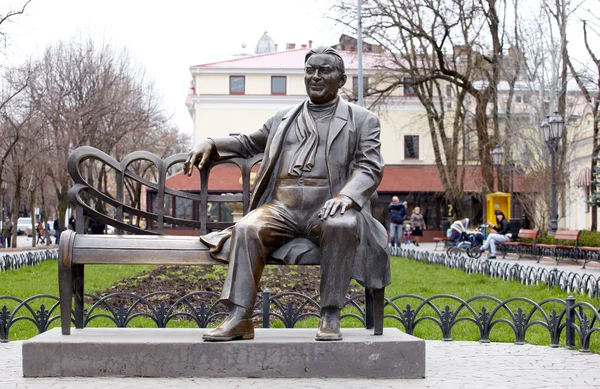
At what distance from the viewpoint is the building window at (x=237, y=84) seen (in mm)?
48281

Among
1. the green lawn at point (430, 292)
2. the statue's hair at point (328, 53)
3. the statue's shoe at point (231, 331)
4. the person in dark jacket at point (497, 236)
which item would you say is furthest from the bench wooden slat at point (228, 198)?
the person in dark jacket at point (497, 236)

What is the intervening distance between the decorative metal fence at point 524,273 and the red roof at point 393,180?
18.8 metres

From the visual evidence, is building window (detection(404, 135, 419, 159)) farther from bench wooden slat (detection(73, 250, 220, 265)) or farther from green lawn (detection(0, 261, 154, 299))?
bench wooden slat (detection(73, 250, 220, 265))

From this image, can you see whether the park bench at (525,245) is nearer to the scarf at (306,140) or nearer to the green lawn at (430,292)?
the green lawn at (430,292)

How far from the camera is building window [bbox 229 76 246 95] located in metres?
48.3

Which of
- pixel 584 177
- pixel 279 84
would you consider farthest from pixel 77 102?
pixel 584 177

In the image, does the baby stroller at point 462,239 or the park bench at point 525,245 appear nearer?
the park bench at point 525,245

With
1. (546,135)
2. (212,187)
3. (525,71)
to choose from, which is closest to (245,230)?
(546,135)

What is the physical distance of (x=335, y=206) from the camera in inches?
227

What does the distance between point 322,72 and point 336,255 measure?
1.44 metres

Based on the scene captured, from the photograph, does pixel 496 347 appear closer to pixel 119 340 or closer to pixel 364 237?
pixel 364 237

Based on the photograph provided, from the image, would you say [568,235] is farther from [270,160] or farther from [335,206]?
[335,206]

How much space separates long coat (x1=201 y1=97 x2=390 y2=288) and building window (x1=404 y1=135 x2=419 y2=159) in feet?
136

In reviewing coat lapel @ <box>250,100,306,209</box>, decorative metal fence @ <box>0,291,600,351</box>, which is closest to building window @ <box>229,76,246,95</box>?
decorative metal fence @ <box>0,291,600,351</box>
